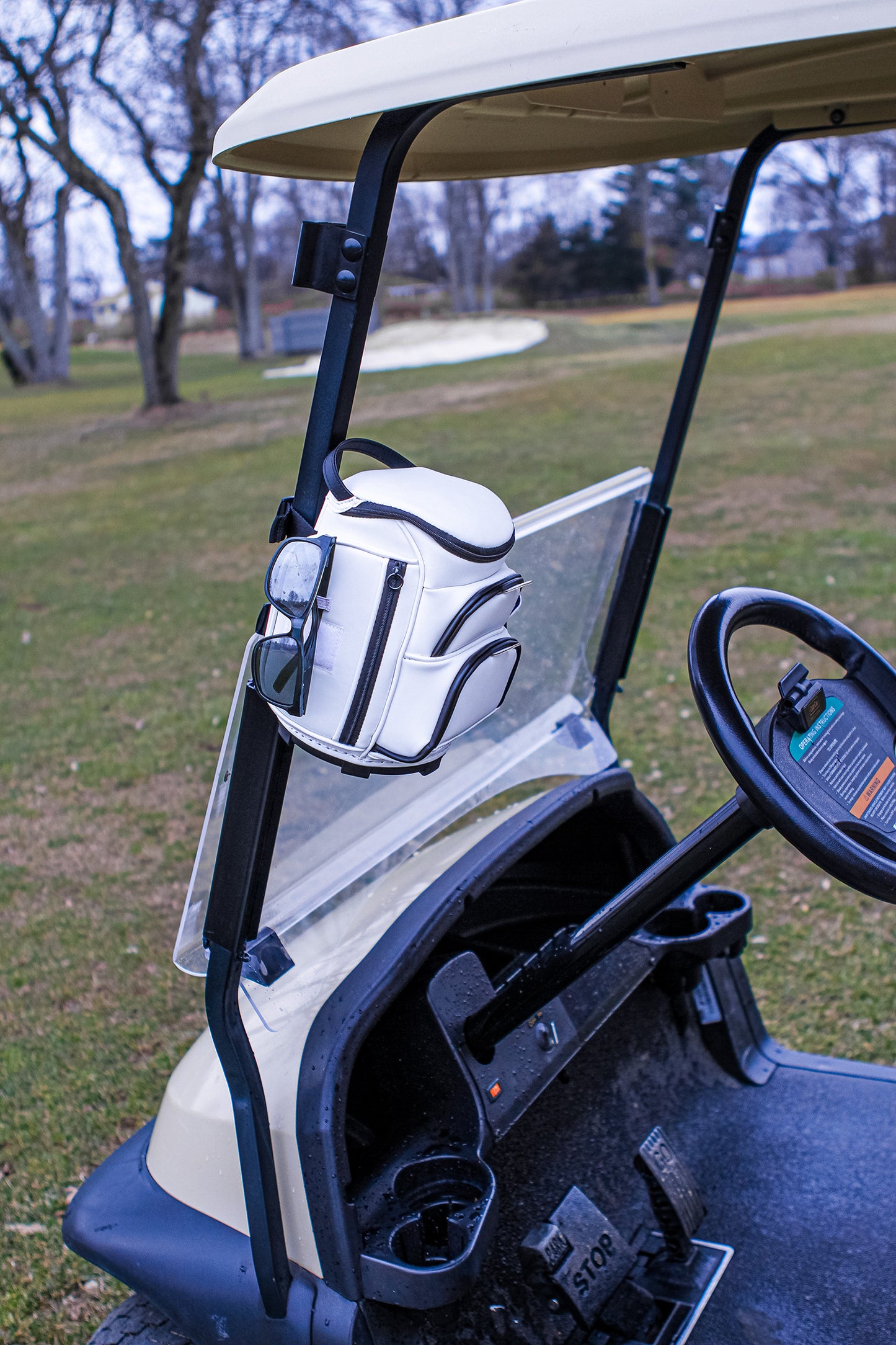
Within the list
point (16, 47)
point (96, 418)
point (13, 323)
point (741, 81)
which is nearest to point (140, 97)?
point (16, 47)

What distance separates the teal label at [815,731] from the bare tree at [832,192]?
102 feet

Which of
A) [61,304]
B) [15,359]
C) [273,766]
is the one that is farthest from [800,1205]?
[61,304]

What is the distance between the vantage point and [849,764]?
1.39 m

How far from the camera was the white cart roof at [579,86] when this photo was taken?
3.05 ft

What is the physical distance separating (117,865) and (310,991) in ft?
8.83

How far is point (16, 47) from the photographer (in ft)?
46.9

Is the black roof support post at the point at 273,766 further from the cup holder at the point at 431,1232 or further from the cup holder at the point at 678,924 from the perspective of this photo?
the cup holder at the point at 678,924

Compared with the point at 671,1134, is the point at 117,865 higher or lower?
lower

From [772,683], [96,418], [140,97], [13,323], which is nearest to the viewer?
[772,683]

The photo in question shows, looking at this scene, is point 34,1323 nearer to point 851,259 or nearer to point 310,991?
point 310,991

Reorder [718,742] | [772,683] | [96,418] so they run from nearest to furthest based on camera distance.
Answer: [718,742], [772,683], [96,418]

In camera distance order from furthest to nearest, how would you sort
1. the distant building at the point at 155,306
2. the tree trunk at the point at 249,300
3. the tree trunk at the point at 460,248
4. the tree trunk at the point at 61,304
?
the distant building at the point at 155,306
the tree trunk at the point at 61,304
the tree trunk at the point at 249,300
the tree trunk at the point at 460,248

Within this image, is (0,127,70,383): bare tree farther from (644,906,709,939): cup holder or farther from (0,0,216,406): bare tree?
(644,906,709,939): cup holder

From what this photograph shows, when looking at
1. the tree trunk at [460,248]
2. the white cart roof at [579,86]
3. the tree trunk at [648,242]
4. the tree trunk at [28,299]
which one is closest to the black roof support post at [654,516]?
the white cart roof at [579,86]
